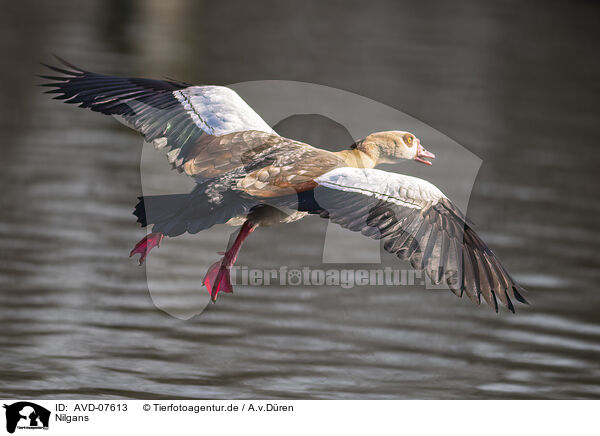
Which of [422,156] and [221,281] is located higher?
[422,156]

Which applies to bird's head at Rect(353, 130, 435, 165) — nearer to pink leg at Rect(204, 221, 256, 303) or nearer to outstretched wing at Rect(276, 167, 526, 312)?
outstretched wing at Rect(276, 167, 526, 312)

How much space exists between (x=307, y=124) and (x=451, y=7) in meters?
3.62

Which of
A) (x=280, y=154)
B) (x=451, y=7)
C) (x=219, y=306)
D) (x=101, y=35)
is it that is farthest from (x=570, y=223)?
(x=451, y=7)

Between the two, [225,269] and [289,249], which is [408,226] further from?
[289,249]

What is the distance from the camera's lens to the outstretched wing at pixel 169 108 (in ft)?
3.66

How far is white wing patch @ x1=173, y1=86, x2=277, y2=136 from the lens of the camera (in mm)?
1114

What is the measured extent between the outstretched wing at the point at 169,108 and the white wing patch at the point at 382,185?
5.9 inches

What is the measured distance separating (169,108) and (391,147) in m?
0.35

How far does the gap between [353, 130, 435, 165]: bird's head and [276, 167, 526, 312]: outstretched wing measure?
26 millimetres

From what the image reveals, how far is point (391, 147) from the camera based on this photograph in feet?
3.30
